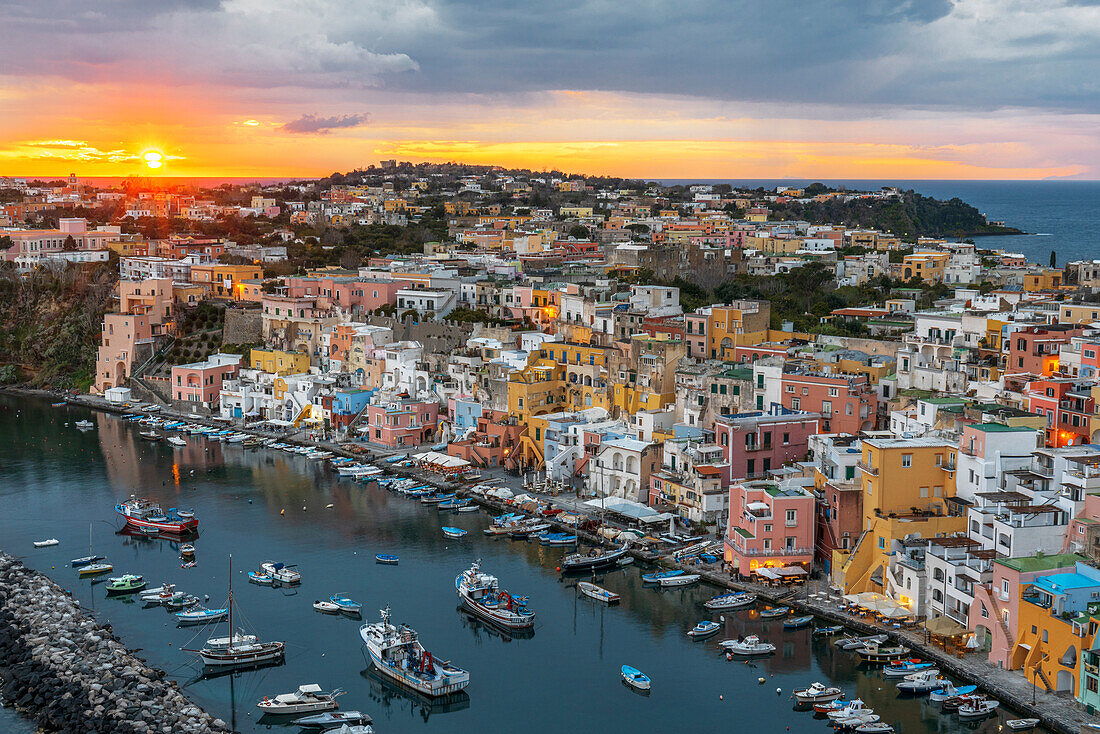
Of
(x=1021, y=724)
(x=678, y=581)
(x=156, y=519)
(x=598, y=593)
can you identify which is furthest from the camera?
(x=156, y=519)

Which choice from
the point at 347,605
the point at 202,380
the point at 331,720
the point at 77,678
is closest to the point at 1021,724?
the point at 331,720

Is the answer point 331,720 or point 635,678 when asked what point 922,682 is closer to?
point 635,678

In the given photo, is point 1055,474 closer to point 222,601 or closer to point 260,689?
point 260,689

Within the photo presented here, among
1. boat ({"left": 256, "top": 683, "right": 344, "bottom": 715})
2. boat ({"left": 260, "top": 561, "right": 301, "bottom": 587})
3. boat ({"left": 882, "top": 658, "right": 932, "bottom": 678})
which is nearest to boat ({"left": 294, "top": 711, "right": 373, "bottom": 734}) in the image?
boat ({"left": 256, "top": 683, "right": 344, "bottom": 715})

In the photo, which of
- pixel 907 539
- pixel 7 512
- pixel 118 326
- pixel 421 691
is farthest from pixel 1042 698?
pixel 118 326

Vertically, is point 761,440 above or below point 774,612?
above

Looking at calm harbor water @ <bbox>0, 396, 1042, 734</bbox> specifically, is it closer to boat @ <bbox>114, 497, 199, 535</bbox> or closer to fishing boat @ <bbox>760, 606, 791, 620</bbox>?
fishing boat @ <bbox>760, 606, 791, 620</bbox>

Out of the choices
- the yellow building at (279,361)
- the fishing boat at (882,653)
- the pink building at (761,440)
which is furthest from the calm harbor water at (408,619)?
the yellow building at (279,361)
